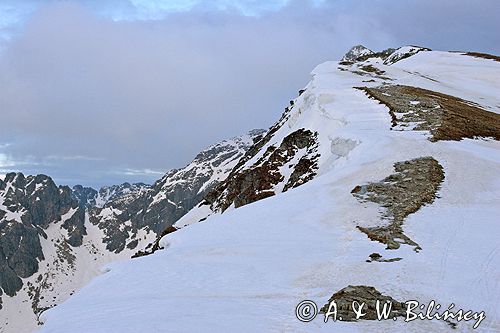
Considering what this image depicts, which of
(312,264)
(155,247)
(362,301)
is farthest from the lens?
(155,247)

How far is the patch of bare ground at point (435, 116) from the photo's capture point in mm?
40438

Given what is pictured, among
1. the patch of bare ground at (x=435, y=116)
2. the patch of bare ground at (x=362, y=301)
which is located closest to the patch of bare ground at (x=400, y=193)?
the patch of bare ground at (x=362, y=301)

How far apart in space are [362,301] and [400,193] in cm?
1407

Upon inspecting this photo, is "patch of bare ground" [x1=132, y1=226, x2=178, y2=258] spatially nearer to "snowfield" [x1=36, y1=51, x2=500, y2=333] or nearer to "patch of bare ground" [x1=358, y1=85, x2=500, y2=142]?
"snowfield" [x1=36, y1=51, x2=500, y2=333]

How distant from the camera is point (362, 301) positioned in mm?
13898

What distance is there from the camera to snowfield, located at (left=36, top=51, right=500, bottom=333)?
14.0m

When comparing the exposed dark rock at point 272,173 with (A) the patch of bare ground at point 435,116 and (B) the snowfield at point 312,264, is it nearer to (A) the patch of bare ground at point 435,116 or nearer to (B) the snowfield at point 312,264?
(A) the patch of bare ground at point 435,116

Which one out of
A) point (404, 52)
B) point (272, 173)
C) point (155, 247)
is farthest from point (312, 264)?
point (404, 52)

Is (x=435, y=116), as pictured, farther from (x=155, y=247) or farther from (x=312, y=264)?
(x=155, y=247)

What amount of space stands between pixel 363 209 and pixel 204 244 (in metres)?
9.78

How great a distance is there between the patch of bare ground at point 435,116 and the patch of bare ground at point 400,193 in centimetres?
881

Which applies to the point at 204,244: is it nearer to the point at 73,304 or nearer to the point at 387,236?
the point at 73,304

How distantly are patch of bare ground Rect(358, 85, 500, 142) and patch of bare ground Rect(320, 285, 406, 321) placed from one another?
2680cm

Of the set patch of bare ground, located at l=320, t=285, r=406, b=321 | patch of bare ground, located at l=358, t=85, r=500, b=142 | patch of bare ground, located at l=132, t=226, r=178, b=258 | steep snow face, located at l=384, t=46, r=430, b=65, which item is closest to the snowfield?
patch of bare ground, located at l=320, t=285, r=406, b=321
